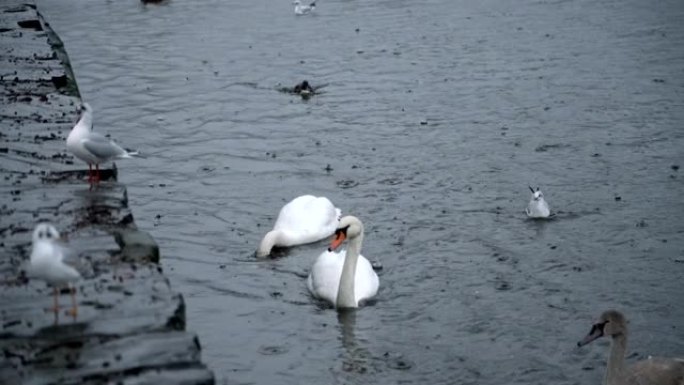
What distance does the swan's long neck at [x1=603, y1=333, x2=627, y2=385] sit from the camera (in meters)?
8.36

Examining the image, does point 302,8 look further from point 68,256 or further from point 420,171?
point 68,256

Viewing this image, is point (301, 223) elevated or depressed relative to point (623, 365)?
depressed

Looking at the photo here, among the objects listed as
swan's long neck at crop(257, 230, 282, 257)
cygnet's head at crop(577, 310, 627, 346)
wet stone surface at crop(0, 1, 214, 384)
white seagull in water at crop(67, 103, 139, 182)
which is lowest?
swan's long neck at crop(257, 230, 282, 257)

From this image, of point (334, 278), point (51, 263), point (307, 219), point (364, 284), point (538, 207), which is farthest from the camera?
point (538, 207)

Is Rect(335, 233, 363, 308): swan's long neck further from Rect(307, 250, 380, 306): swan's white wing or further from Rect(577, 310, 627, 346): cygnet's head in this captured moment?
Rect(577, 310, 627, 346): cygnet's head

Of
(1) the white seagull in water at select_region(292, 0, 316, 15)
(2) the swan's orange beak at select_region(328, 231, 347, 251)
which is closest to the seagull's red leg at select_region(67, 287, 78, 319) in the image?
(2) the swan's orange beak at select_region(328, 231, 347, 251)

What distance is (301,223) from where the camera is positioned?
38.9 feet

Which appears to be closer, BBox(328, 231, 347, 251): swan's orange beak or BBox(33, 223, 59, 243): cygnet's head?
BBox(33, 223, 59, 243): cygnet's head

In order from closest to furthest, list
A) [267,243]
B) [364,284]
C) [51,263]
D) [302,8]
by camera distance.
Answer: [51,263] < [364,284] < [267,243] < [302,8]

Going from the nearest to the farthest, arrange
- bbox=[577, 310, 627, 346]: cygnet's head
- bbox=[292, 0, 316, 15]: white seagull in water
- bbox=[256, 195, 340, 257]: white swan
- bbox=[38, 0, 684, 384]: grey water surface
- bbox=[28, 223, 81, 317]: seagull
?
A: bbox=[28, 223, 81, 317]: seagull → bbox=[577, 310, 627, 346]: cygnet's head → bbox=[38, 0, 684, 384]: grey water surface → bbox=[256, 195, 340, 257]: white swan → bbox=[292, 0, 316, 15]: white seagull in water

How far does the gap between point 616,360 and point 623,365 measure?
61mm

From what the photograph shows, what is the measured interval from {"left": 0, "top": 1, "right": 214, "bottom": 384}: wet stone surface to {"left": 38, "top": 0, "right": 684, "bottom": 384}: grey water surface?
172cm

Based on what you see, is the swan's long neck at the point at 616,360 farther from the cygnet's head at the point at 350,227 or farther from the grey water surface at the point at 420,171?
the cygnet's head at the point at 350,227

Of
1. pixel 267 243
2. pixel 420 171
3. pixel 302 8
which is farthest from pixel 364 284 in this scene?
pixel 302 8
